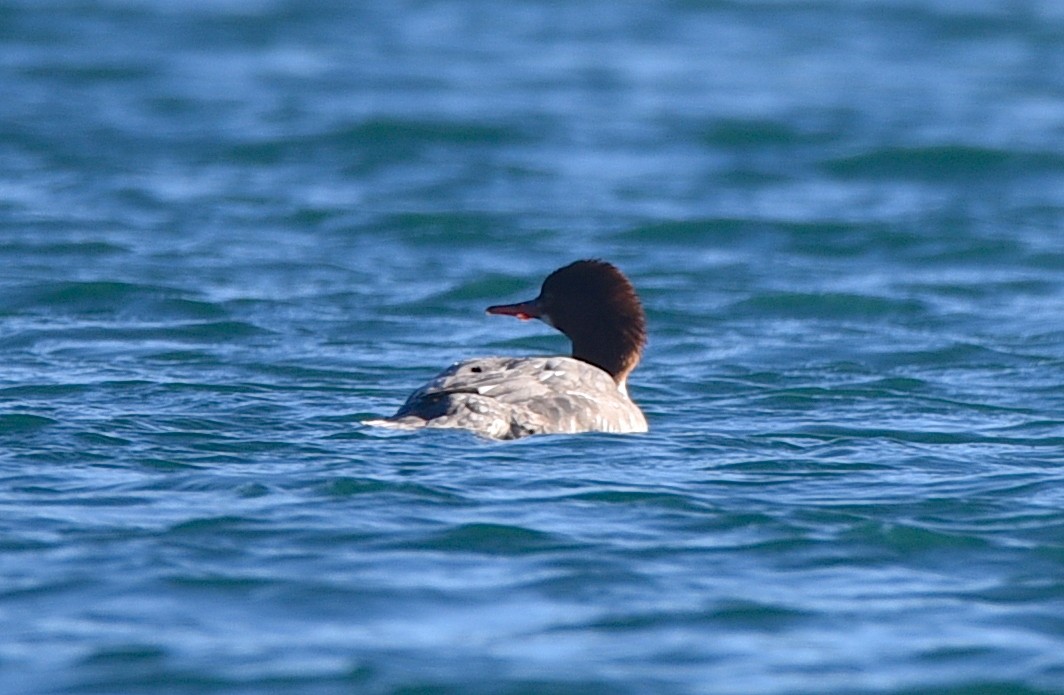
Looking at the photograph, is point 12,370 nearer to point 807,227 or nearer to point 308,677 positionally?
point 308,677

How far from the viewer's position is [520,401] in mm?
10703

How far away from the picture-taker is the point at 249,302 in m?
15.5

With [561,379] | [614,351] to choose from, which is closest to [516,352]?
[614,351]

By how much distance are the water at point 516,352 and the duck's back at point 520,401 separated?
0.21 meters

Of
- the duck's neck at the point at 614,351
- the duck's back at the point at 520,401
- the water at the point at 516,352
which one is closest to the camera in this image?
the water at the point at 516,352

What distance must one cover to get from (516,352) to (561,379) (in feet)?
12.0

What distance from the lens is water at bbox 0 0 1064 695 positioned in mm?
7562

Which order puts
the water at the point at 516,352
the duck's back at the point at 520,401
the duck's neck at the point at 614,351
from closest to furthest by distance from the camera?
the water at the point at 516,352, the duck's back at the point at 520,401, the duck's neck at the point at 614,351

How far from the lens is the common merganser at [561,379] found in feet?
34.4

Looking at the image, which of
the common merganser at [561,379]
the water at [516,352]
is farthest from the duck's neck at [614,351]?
the water at [516,352]

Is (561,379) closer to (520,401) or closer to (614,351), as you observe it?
(520,401)

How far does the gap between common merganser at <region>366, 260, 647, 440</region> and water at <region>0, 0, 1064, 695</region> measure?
263mm

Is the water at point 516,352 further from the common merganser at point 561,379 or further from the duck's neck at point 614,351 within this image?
the duck's neck at point 614,351

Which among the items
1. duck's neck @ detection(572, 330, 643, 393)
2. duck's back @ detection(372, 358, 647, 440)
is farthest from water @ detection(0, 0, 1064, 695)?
duck's neck @ detection(572, 330, 643, 393)
